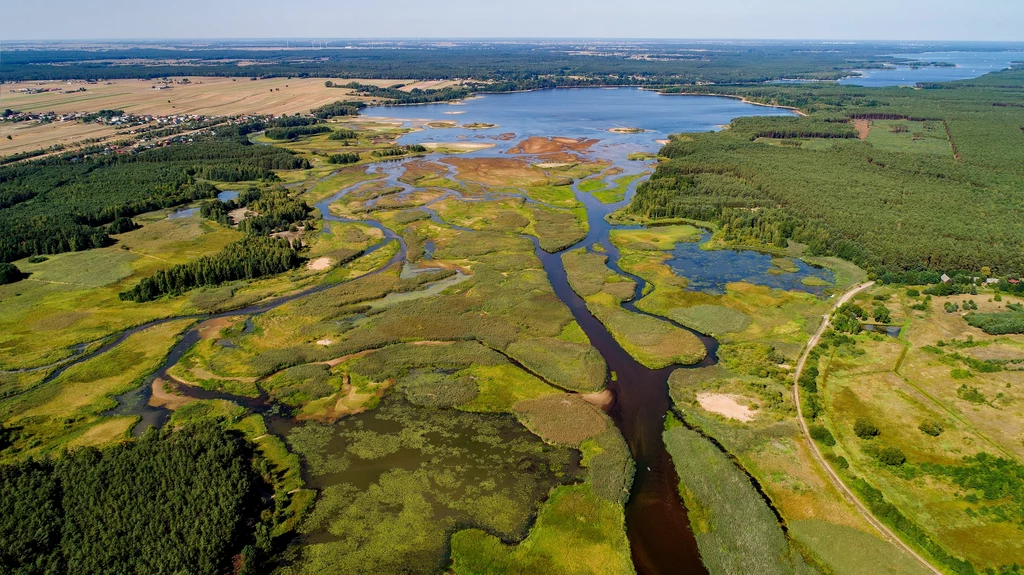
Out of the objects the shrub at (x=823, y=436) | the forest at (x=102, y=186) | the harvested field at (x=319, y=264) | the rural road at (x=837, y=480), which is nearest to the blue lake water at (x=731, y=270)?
the rural road at (x=837, y=480)

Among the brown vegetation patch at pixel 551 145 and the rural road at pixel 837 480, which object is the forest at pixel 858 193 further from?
the rural road at pixel 837 480

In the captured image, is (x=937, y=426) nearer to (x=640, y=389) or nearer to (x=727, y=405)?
(x=727, y=405)

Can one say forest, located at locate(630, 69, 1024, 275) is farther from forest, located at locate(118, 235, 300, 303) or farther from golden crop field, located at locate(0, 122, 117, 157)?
golden crop field, located at locate(0, 122, 117, 157)

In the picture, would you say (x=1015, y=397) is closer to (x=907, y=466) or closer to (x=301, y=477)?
(x=907, y=466)

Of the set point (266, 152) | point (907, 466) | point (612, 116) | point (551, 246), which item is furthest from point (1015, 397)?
point (612, 116)

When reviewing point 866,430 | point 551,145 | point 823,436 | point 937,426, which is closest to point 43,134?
point 551,145

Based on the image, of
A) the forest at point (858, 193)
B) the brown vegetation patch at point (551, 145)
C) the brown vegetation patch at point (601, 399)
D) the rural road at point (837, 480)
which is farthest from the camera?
the brown vegetation patch at point (551, 145)
